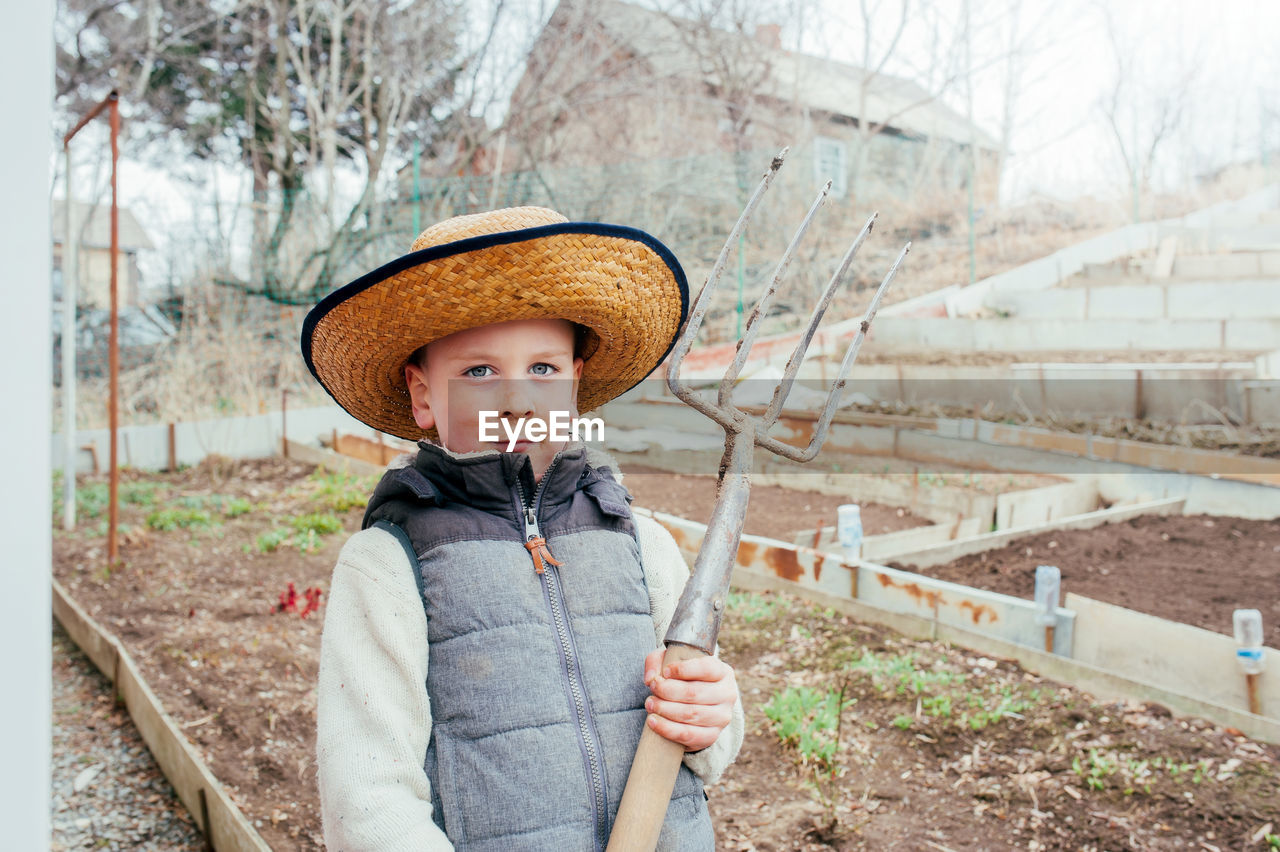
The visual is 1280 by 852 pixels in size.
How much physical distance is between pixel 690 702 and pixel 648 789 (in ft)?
0.36

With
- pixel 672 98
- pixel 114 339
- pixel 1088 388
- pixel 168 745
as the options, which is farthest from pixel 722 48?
pixel 168 745

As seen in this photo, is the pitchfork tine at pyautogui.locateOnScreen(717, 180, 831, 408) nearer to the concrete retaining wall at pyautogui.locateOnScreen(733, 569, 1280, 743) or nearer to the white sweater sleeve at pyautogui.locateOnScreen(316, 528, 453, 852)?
the white sweater sleeve at pyautogui.locateOnScreen(316, 528, 453, 852)

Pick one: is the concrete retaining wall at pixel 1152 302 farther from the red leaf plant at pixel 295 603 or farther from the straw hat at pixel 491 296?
the straw hat at pixel 491 296

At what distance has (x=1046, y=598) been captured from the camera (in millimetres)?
3012

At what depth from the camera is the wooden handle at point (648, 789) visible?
3.41 ft

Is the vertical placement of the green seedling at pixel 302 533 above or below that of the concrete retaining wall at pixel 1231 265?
below

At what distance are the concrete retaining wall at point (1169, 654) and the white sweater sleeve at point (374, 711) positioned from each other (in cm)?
253

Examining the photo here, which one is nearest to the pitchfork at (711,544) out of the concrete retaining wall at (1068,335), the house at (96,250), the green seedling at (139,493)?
the house at (96,250)

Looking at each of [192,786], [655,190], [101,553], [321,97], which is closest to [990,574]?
[192,786]

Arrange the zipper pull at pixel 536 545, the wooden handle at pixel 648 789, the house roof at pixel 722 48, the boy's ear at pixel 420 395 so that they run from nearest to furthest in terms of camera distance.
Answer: the wooden handle at pixel 648 789 < the zipper pull at pixel 536 545 < the boy's ear at pixel 420 395 < the house roof at pixel 722 48

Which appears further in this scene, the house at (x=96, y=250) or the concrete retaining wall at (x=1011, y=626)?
the house at (x=96, y=250)

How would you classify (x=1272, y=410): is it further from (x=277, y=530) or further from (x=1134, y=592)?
(x=277, y=530)

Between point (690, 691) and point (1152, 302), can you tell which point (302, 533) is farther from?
point (1152, 302)

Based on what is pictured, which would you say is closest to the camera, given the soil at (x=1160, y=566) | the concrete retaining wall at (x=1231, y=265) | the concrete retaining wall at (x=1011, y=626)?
the concrete retaining wall at (x=1011, y=626)
